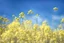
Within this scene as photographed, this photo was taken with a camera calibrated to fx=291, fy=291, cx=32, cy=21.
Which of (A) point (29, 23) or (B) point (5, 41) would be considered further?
(A) point (29, 23)

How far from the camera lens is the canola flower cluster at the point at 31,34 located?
23172 millimetres

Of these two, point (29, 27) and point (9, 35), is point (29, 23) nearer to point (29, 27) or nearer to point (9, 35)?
point (29, 27)

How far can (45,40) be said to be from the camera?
2292 cm

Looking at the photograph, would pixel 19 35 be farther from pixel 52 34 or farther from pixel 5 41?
pixel 52 34

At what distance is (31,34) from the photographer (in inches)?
951

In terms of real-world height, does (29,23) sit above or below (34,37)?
above

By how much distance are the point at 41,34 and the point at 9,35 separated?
8.48ft

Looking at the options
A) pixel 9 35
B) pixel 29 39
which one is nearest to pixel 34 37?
pixel 29 39

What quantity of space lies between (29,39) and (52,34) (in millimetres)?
2099

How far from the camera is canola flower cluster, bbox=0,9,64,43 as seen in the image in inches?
912

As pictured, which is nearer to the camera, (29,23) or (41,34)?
(41,34)

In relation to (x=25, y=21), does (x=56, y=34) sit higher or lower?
lower

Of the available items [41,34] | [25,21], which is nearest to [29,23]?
[25,21]

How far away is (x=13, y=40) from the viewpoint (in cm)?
2330
